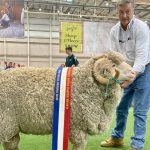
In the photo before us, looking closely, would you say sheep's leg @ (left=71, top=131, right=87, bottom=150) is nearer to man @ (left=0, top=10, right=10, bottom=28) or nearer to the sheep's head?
the sheep's head

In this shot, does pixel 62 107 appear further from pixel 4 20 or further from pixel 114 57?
pixel 4 20

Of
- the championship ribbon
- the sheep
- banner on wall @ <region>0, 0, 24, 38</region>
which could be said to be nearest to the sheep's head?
the sheep

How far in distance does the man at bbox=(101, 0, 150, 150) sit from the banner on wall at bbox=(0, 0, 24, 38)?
8648 millimetres

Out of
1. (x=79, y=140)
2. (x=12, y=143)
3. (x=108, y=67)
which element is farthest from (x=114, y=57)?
(x=12, y=143)

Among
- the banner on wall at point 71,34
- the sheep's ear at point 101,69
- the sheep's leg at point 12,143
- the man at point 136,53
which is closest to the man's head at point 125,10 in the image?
the man at point 136,53

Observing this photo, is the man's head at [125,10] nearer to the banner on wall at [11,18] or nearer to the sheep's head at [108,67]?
the sheep's head at [108,67]

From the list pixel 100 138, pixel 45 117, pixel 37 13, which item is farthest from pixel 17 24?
pixel 45 117

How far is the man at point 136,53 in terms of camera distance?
3.64 m

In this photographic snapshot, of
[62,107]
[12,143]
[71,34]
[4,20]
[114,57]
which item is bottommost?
[12,143]

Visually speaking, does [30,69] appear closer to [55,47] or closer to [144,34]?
[144,34]

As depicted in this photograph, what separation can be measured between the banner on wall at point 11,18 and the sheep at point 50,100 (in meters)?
9.31

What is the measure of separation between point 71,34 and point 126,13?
6.14 m

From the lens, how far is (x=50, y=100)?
302 cm

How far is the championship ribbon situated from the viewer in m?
3.02
